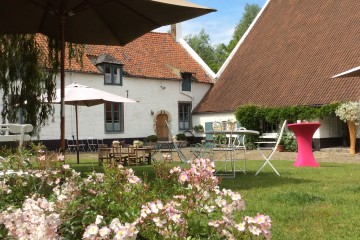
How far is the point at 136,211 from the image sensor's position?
2.40 metres

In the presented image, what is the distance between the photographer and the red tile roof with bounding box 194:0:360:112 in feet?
65.3

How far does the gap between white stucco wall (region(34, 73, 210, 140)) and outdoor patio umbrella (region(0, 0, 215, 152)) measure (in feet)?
50.0

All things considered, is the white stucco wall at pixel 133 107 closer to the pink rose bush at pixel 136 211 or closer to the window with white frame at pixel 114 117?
the window with white frame at pixel 114 117

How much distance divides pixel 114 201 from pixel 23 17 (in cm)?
462

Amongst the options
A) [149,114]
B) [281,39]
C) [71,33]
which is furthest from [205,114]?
[71,33]

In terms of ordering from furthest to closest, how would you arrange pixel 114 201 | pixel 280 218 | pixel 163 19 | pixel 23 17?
pixel 23 17
pixel 163 19
pixel 280 218
pixel 114 201

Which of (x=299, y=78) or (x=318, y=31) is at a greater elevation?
(x=318, y=31)

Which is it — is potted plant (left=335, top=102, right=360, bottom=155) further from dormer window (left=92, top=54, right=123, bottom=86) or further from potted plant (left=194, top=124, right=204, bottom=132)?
dormer window (left=92, top=54, right=123, bottom=86)

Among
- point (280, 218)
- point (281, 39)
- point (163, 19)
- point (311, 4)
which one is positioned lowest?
point (280, 218)

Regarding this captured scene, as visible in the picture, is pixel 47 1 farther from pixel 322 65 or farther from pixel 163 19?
pixel 322 65

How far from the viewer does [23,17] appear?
6.37 m

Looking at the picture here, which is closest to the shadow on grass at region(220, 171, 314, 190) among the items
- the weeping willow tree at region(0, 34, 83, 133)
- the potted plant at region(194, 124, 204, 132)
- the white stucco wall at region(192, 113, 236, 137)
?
the weeping willow tree at region(0, 34, 83, 133)

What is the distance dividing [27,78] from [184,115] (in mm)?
17665

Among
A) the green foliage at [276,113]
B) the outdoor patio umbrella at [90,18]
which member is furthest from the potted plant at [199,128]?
the outdoor patio umbrella at [90,18]
